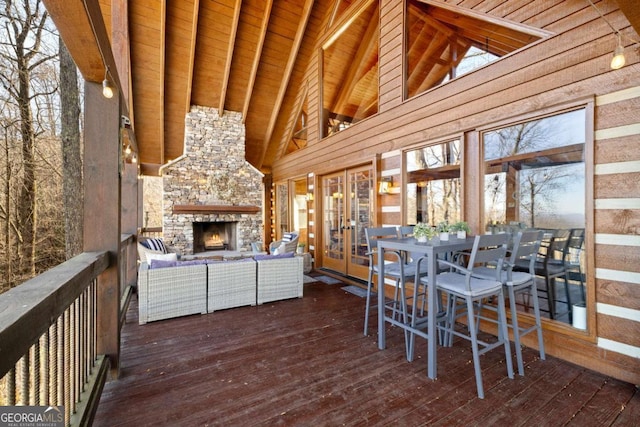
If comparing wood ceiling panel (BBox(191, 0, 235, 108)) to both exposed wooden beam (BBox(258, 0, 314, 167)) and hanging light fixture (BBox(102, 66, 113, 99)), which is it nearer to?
exposed wooden beam (BBox(258, 0, 314, 167))

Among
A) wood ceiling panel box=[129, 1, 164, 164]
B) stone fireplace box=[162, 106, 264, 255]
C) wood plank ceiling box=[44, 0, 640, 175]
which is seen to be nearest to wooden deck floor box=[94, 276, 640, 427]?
wood plank ceiling box=[44, 0, 640, 175]

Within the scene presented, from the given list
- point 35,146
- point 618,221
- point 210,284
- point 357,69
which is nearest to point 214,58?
point 357,69

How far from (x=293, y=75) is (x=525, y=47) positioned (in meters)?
5.66

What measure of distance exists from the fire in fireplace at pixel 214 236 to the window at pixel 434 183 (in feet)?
18.5

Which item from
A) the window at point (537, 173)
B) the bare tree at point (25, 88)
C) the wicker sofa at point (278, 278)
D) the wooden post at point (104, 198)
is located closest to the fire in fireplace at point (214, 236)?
the bare tree at point (25, 88)

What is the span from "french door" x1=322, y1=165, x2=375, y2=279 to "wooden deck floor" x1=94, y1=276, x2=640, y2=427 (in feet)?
8.03

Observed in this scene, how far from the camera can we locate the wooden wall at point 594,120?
2.24 m

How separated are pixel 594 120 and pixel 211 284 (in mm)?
4442

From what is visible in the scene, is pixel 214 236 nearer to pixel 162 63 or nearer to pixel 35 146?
pixel 35 146

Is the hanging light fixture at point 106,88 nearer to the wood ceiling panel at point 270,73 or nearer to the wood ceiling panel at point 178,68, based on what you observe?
the wood ceiling panel at point 178,68

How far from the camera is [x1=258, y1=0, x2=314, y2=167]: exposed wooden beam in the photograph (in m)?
6.07

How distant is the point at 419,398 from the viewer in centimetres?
202

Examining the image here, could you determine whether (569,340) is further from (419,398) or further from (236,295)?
(236,295)

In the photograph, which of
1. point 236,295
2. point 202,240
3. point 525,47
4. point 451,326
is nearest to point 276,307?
point 236,295
